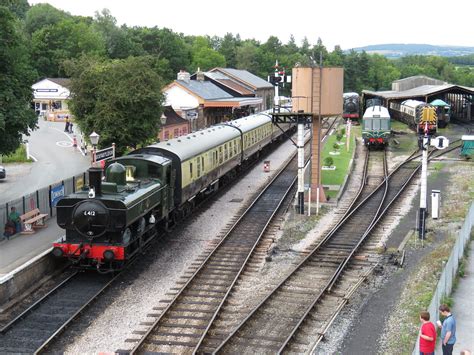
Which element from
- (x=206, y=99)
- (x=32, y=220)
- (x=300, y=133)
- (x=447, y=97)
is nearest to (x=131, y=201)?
(x=32, y=220)

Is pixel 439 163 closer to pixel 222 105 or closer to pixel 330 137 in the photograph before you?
pixel 330 137

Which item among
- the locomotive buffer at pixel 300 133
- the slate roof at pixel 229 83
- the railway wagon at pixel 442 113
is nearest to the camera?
the locomotive buffer at pixel 300 133

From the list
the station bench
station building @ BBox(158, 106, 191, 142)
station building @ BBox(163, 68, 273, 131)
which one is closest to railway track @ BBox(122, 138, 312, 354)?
the station bench

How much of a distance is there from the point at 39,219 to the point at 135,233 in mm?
5385

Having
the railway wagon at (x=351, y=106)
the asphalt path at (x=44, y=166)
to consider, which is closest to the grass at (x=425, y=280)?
the asphalt path at (x=44, y=166)

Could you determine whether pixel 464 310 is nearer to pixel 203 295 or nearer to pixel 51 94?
pixel 203 295

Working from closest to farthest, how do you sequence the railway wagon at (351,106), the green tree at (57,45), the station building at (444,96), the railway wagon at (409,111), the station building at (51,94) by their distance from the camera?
the railway wagon at (409,111)
the station building at (444,96)
the railway wagon at (351,106)
the station building at (51,94)
the green tree at (57,45)

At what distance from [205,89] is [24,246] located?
142ft

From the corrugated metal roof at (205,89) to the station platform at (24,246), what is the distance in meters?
36.2

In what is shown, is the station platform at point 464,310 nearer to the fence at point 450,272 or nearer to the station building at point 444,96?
the fence at point 450,272

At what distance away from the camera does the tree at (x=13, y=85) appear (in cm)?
2000

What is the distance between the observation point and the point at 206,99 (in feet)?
182

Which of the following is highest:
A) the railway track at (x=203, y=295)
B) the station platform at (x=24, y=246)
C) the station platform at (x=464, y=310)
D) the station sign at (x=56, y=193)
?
the station sign at (x=56, y=193)

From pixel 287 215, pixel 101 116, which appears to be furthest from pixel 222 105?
pixel 287 215
